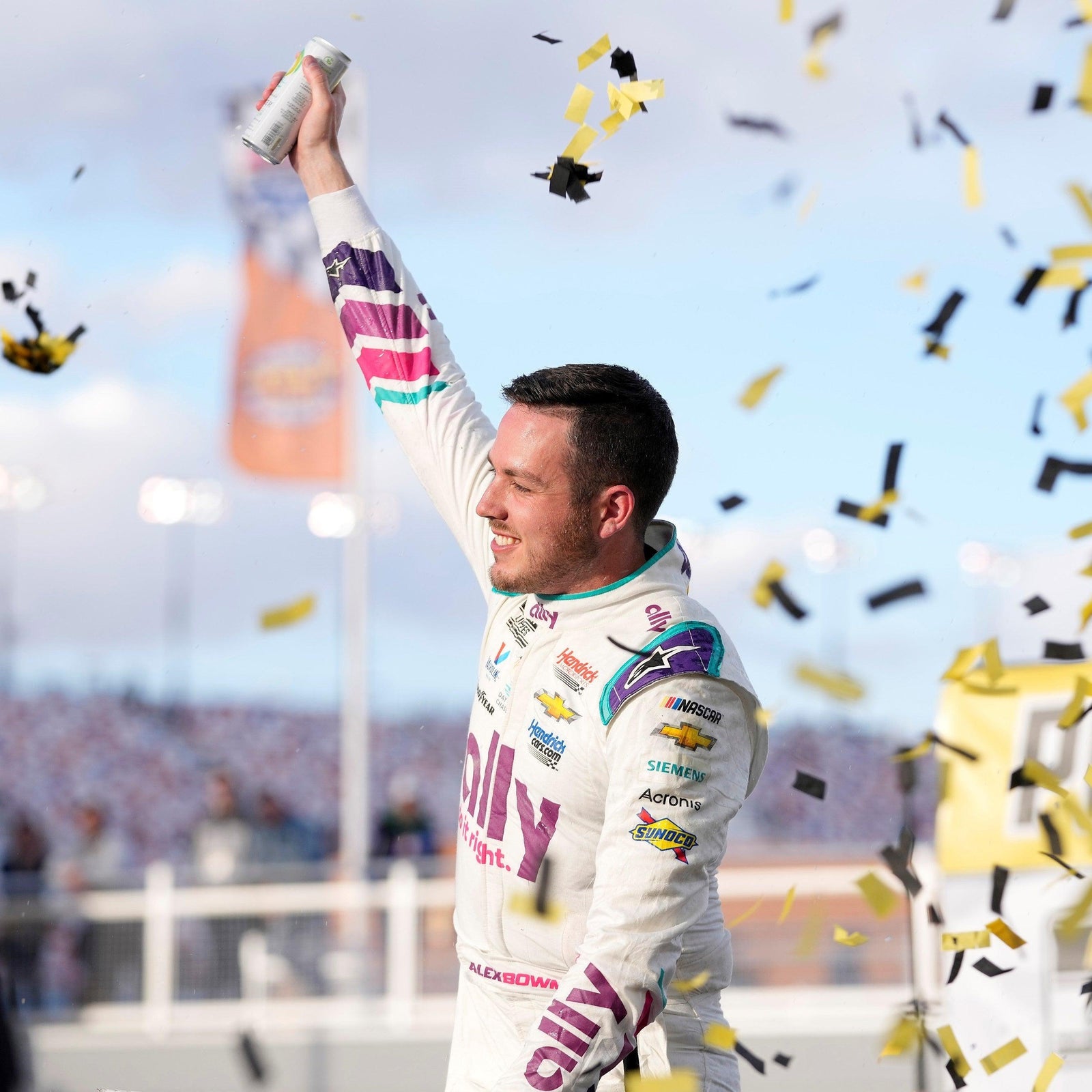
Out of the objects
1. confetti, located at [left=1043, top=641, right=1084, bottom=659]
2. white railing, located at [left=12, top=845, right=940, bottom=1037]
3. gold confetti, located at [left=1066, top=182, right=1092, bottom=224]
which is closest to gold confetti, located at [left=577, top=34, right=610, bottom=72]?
gold confetti, located at [left=1066, top=182, right=1092, bottom=224]

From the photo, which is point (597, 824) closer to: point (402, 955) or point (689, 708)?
point (689, 708)

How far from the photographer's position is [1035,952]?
623 centimetres

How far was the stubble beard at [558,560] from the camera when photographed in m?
2.75

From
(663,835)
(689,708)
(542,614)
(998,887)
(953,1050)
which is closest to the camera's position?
(663,835)

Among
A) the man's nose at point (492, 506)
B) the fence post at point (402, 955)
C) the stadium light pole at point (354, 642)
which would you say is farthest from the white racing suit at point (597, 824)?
the stadium light pole at point (354, 642)

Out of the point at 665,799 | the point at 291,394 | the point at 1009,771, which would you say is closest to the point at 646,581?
the point at 665,799

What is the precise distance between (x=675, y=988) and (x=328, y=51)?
213cm

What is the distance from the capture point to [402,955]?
10.2m

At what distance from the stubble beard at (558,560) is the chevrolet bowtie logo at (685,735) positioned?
0.42m

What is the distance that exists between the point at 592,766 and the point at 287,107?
1.64 metres

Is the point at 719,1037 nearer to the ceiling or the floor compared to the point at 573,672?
nearer to the floor

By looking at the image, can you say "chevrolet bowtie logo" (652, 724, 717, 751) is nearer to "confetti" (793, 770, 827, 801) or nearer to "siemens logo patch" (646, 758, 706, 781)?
"siemens logo patch" (646, 758, 706, 781)

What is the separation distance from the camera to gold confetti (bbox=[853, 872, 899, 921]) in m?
2.77

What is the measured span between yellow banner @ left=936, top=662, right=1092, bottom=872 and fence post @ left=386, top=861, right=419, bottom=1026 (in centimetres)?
475
